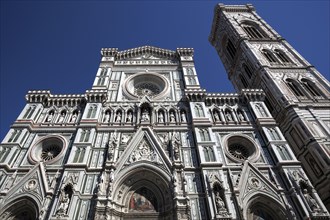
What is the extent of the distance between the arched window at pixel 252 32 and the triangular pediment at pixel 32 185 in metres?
26.6

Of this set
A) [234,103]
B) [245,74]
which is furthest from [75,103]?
[245,74]

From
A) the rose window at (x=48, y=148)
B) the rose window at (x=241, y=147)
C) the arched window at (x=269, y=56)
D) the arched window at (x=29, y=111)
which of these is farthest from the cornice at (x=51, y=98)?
the arched window at (x=269, y=56)

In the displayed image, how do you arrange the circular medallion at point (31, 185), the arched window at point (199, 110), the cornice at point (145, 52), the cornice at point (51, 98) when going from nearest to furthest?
the circular medallion at point (31, 185)
the arched window at point (199, 110)
the cornice at point (51, 98)
the cornice at point (145, 52)

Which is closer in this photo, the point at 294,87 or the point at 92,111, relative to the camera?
the point at 92,111

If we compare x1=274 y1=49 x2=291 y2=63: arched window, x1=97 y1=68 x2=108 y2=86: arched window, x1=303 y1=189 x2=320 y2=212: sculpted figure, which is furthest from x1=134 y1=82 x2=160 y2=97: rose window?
x1=274 y1=49 x2=291 y2=63: arched window

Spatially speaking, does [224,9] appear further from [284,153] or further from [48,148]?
[48,148]

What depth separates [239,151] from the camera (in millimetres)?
14875

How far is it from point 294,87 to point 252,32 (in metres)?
12.0

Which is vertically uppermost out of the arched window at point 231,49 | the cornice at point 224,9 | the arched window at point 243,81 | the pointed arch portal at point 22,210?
the cornice at point 224,9

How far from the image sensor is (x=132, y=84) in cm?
1955

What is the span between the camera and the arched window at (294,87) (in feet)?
64.8

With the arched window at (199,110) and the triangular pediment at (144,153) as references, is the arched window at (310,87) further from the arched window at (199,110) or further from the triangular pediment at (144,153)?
the triangular pediment at (144,153)

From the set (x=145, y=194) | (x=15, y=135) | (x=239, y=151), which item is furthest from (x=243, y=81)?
(x=15, y=135)

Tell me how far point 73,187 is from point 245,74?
21.5 metres
